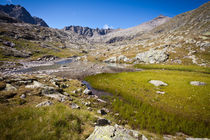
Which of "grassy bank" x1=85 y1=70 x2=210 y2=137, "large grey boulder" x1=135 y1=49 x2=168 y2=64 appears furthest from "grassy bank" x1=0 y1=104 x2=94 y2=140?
"large grey boulder" x1=135 y1=49 x2=168 y2=64

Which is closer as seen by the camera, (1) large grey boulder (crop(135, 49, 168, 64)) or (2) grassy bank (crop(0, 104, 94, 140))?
(2) grassy bank (crop(0, 104, 94, 140))

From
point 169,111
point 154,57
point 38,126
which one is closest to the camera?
point 38,126

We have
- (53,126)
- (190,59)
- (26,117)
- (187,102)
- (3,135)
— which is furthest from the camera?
(190,59)

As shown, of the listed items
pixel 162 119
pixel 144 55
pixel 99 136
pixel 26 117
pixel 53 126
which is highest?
pixel 144 55

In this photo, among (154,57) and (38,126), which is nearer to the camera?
(38,126)

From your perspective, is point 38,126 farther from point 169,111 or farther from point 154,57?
point 154,57

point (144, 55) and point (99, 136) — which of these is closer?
point (99, 136)

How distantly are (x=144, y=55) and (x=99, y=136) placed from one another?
8753 centimetres

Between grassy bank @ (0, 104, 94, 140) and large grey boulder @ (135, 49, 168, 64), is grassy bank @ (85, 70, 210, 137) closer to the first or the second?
grassy bank @ (0, 104, 94, 140)

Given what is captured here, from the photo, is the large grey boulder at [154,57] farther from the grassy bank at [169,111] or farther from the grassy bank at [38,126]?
the grassy bank at [38,126]

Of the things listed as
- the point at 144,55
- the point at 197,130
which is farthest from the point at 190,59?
the point at 197,130

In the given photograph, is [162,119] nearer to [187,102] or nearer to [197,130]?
[197,130]

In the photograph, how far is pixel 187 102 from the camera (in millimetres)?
15141

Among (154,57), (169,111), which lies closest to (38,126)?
(169,111)
